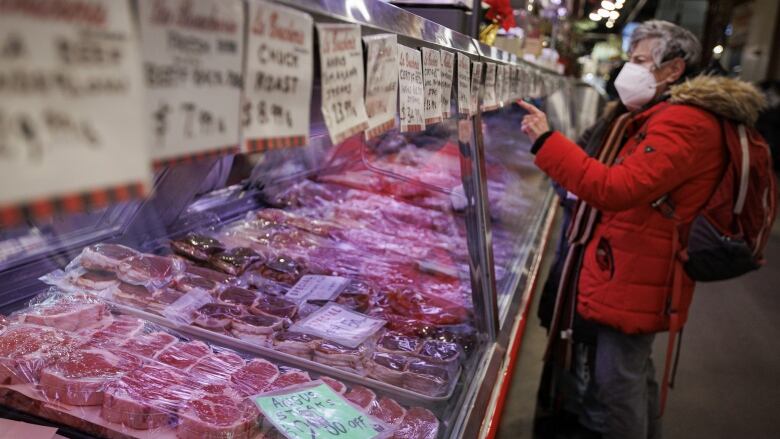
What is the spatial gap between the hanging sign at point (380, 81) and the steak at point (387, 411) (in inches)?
37.9

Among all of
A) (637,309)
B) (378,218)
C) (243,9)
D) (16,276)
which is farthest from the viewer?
(378,218)

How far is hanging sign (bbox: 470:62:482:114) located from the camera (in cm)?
167

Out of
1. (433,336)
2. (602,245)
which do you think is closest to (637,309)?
(602,245)

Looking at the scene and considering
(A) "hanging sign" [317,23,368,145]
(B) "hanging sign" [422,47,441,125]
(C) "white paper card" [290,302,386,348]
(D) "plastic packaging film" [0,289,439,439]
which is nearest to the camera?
(A) "hanging sign" [317,23,368,145]

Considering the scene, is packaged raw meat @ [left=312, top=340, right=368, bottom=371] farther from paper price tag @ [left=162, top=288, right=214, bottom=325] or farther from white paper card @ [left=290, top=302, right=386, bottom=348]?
paper price tag @ [left=162, top=288, right=214, bottom=325]

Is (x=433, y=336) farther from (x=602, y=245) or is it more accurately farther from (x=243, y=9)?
(x=243, y=9)

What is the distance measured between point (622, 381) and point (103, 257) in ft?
7.59

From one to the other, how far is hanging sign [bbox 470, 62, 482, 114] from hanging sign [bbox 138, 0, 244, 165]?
1.15 m

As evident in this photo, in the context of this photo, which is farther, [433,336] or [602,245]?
[602,245]

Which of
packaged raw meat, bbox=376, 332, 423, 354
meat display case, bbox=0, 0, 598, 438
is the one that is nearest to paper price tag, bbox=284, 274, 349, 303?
meat display case, bbox=0, 0, 598, 438

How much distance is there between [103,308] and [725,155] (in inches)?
93.7

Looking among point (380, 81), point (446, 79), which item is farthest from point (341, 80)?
point (446, 79)

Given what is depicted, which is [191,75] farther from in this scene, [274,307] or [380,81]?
[274,307]

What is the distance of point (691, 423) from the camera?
3441mm
